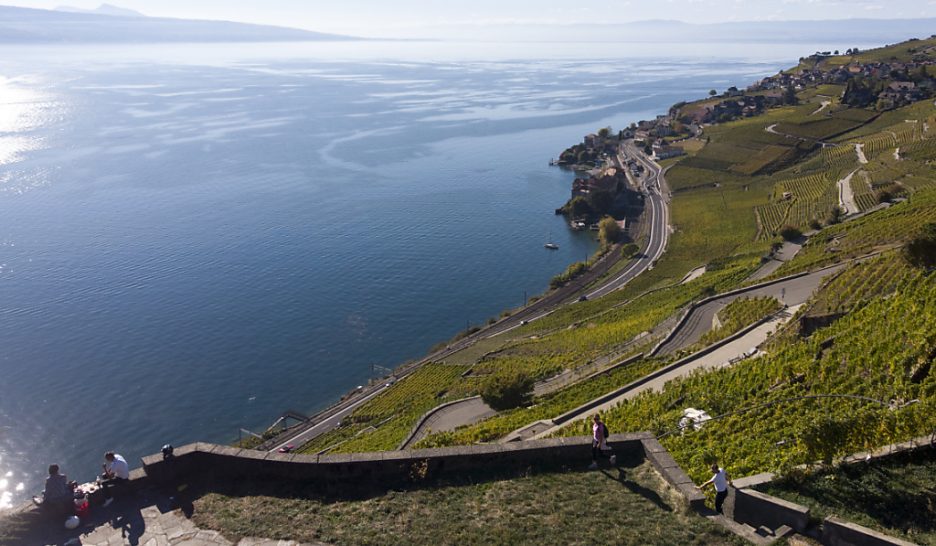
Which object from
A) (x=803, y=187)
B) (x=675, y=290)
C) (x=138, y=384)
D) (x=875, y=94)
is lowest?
(x=138, y=384)

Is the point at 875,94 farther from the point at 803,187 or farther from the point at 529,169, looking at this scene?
the point at 529,169

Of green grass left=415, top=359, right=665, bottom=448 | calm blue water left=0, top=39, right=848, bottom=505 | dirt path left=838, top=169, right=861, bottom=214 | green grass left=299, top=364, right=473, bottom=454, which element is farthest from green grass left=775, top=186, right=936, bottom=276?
calm blue water left=0, top=39, right=848, bottom=505

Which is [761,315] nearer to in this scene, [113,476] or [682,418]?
[682,418]

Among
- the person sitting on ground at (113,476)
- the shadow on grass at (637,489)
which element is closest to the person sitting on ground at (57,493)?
the person sitting on ground at (113,476)

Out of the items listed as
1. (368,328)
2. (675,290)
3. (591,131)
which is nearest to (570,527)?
(675,290)

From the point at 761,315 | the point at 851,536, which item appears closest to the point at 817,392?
the point at 851,536

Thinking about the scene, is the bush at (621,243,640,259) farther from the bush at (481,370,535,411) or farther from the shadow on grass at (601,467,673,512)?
the shadow on grass at (601,467,673,512)
